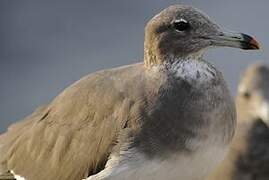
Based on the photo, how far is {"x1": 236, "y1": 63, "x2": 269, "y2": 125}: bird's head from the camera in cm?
1107

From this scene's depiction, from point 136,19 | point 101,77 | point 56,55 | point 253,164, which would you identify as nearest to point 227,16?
point 136,19

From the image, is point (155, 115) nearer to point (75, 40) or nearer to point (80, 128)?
point (80, 128)

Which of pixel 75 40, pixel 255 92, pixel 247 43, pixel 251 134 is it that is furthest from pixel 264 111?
pixel 75 40

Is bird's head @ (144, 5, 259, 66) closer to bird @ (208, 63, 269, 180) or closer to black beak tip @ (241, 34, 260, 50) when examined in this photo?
black beak tip @ (241, 34, 260, 50)

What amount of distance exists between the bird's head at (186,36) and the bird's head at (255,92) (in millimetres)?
3993

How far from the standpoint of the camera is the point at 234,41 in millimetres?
7043

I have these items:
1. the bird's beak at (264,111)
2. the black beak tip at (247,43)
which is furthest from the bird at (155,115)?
the bird's beak at (264,111)

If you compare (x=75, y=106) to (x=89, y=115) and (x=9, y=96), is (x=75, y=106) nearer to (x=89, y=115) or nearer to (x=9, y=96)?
(x=89, y=115)

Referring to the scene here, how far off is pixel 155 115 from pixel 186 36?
54cm

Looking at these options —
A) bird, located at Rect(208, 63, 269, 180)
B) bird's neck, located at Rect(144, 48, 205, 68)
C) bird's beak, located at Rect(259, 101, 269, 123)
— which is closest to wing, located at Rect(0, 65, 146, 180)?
bird's neck, located at Rect(144, 48, 205, 68)

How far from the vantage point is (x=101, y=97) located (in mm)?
7184

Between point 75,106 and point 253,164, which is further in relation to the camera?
point 253,164

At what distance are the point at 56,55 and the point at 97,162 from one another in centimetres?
720

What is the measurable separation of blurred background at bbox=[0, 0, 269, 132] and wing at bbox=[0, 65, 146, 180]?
5512 mm
